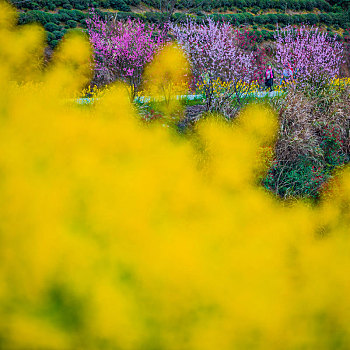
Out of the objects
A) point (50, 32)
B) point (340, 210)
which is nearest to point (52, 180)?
point (340, 210)

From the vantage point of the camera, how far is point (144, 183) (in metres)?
5.13

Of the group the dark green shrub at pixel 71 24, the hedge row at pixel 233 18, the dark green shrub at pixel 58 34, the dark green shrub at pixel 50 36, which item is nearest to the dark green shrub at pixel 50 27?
the hedge row at pixel 233 18

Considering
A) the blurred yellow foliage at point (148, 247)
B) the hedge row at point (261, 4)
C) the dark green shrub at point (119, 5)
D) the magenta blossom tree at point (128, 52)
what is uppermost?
the hedge row at point (261, 4)

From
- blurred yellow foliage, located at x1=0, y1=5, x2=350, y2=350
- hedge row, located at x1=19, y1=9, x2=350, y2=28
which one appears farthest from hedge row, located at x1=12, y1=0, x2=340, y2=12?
blurred yellow foliage, located at x1=0, y1=5, x2=350, y2=350

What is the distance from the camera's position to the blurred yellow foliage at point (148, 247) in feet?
12.2

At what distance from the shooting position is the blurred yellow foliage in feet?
12.2

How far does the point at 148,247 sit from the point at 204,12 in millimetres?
20970

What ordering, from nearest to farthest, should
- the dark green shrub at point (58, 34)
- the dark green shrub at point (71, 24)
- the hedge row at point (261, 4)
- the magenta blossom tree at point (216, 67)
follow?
the magenta blossom tree at point (216, 67), the dark green shrub at point (58, 34), the dark green shrub at point (71, 24), the hedge row at point (261, 4)

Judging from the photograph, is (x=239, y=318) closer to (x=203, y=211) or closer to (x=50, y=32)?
(x=203, y=211)

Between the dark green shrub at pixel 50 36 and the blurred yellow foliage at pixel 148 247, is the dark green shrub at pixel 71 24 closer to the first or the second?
the dark green shrub at pixel 50 36

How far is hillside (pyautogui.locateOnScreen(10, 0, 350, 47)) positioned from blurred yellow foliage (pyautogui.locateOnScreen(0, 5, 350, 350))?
858 cm

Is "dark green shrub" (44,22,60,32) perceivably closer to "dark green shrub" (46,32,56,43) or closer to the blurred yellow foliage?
"dark green shrub" (46,32,56,43)

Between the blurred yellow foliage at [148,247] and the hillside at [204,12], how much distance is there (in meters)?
8.58

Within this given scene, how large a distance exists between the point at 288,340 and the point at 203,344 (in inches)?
45.2
